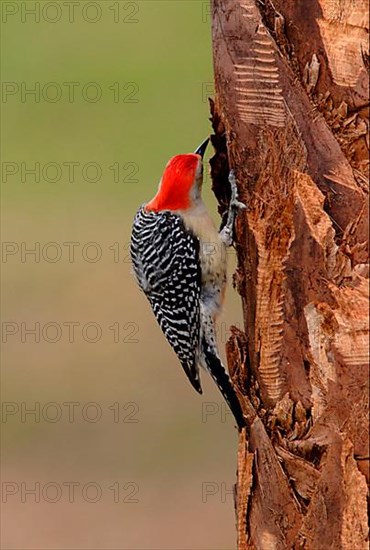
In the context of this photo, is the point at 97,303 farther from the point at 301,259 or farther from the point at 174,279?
the point at 301,259

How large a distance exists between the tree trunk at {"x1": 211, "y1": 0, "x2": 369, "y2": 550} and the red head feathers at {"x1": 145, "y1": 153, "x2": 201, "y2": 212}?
172 centimetres

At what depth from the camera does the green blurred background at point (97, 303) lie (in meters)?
7.60

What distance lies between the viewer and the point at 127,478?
308 inches

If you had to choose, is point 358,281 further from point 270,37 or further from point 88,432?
point 88,432

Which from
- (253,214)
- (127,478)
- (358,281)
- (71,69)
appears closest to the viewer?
(358,281)

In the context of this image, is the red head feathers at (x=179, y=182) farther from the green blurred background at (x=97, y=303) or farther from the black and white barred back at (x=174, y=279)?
the green blurred background at (x=97, y=303)

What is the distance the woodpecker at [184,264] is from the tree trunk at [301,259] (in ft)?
4.86

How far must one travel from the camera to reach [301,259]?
3.16 m

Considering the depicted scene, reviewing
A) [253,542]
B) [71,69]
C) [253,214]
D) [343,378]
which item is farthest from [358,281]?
[71,69]

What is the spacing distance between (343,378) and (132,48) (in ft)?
37.5

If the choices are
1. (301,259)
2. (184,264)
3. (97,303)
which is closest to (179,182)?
(184,264)

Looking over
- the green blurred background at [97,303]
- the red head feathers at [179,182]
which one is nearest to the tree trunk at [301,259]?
the red head feathers at [179,182]

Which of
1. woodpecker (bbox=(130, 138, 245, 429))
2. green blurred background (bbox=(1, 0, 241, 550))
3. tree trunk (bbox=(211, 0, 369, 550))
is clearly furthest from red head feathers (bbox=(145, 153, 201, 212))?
green blurred background (bbox=(1, 0, 241, 550))

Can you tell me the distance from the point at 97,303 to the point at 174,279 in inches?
182
